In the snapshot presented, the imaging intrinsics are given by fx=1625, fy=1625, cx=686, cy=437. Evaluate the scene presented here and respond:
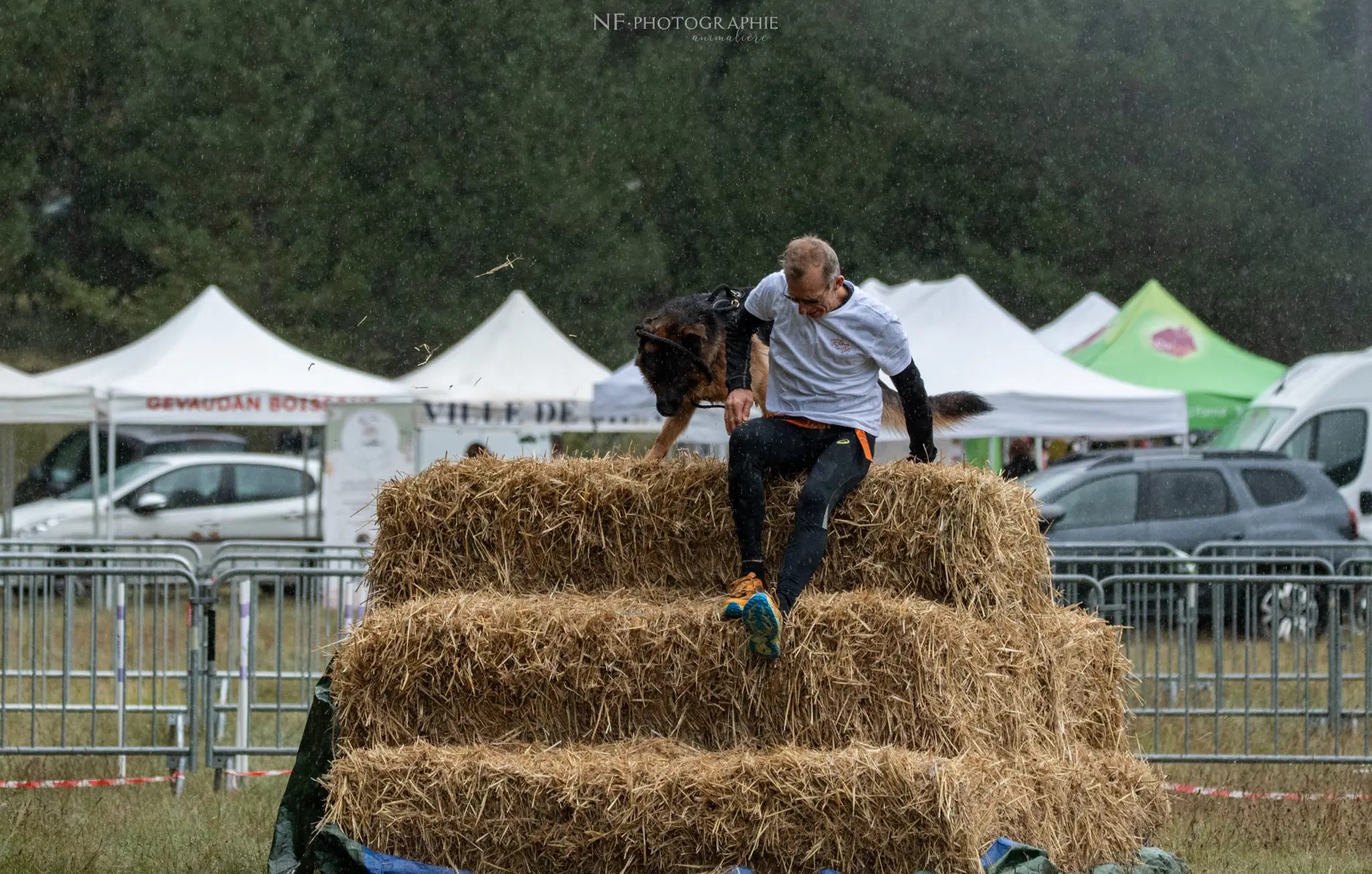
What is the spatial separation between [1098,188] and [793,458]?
33.8 meters

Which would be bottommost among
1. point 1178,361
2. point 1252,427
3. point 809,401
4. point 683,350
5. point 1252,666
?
point 1252,666

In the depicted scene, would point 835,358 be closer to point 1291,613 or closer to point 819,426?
point 819,426

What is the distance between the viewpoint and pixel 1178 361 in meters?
20.0

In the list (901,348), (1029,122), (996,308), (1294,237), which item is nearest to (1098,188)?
(1029,122)

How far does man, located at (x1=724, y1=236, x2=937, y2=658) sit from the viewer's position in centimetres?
524

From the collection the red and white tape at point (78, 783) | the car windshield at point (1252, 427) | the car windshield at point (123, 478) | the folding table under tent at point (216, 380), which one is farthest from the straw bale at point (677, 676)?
the car windshield at point (123, 478)

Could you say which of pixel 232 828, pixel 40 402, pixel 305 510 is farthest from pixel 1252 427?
pixel 232 828

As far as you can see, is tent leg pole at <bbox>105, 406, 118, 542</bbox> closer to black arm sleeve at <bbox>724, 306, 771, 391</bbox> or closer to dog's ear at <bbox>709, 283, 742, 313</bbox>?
dog's ear at <bbox>709, 283, 742, 313</bbox>

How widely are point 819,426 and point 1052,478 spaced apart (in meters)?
10.2

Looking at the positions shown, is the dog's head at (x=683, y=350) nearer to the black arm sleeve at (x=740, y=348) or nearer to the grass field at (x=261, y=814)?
the black arm sleeve at (x=740, y=348)

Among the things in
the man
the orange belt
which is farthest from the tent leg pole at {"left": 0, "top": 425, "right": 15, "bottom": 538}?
the orange belt

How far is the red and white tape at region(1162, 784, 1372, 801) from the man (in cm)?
315

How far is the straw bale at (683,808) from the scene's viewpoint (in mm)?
4754

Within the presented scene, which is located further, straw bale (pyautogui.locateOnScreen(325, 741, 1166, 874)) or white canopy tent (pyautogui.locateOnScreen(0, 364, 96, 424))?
white canopy tent (pyautogui.locateOnScreen(0, 364, 96, 424))
